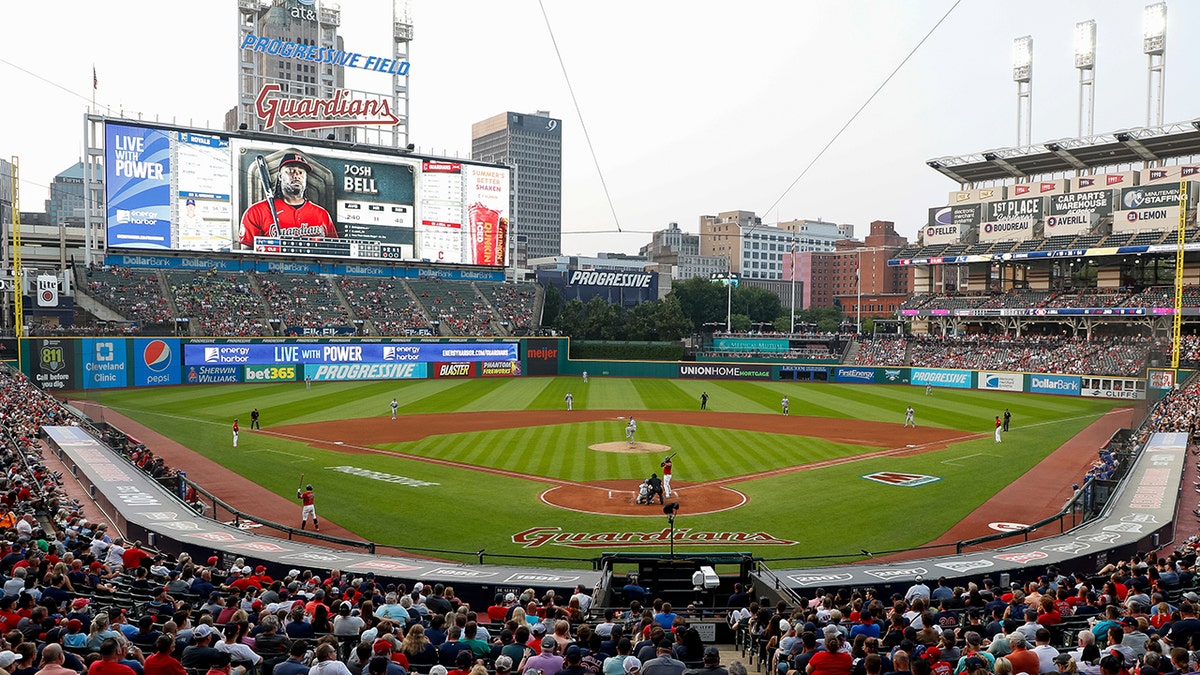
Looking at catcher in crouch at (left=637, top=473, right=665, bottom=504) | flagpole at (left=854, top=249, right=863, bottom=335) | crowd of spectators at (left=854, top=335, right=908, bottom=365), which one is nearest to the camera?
catcher in crouch at (left=637, top=473, right=665, bottom=504)

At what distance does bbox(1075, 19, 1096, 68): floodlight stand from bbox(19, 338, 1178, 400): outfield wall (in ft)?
104

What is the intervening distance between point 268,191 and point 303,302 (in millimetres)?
10345

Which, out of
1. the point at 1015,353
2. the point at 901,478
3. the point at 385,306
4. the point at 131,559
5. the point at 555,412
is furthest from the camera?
the point at 385,306

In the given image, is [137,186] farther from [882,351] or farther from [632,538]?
[882,351]

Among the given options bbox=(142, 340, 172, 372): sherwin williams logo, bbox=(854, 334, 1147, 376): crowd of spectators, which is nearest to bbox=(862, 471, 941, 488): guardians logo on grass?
bbox=(854, 334, 1147, 376): crowd of spectators

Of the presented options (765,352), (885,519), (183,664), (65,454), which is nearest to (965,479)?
(885,519)

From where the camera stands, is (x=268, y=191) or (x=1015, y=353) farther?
(x=1015, y=353)

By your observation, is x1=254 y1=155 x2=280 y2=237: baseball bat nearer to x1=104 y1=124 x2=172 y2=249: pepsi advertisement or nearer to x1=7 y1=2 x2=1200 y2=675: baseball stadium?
x1=7 y1=2 x2=1200 y2=675: baseball stadium

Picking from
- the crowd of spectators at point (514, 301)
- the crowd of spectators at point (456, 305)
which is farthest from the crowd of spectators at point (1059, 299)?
the crowd of spectators at point (456, 305)

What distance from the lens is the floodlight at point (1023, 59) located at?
7525 cm

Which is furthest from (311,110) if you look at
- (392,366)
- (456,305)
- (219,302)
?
(456,305)

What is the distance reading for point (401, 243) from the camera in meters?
66.2

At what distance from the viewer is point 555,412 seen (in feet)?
150

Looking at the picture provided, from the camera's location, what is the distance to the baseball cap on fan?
61.3 metres
